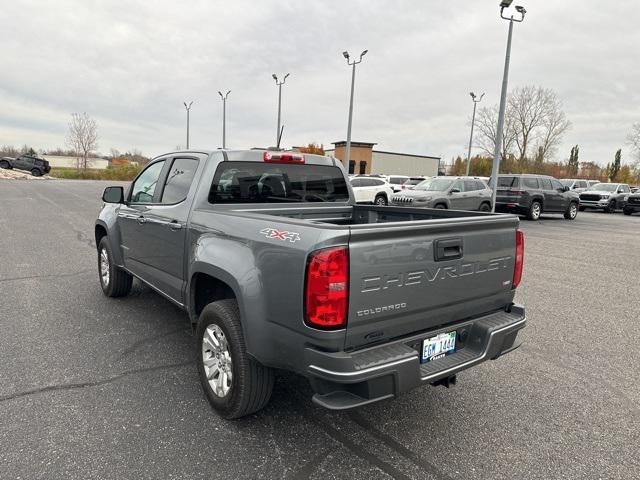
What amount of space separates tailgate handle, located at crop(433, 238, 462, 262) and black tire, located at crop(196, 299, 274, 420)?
127 cm

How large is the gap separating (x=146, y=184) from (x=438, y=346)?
3398mm

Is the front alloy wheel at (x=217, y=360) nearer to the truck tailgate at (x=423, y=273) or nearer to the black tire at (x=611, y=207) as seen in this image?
the truck tailgate at (x=423, y=273)

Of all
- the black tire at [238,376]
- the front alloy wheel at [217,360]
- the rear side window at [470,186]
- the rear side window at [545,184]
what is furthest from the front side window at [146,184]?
the rear side window at [545,184]

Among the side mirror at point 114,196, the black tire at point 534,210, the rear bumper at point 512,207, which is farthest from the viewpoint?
the black tire at point 534,210

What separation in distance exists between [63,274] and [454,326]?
6.06 m

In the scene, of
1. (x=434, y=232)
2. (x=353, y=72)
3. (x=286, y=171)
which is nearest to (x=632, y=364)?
(x=434, y=232)

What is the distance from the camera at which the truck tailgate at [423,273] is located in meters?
2.26

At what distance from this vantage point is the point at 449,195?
51.0ft

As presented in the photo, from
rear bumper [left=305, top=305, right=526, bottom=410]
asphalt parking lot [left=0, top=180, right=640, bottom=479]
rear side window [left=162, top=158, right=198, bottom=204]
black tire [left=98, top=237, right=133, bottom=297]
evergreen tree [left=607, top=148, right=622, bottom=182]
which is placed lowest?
asphalt parking lot [left=0, top=180, right=640, bottom=479]

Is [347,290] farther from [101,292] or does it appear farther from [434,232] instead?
[101,292]

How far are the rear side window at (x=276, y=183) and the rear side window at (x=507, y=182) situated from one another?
50.6ft

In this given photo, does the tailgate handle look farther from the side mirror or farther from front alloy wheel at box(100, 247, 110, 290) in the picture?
front alloy wheel at box(100, 247, 110, 290)

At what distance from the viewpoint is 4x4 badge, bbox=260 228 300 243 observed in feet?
7.64

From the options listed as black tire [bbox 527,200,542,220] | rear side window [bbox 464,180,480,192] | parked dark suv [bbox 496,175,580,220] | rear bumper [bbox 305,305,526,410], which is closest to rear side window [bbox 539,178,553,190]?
parked dark suv [bbox 496,175,580,220]
